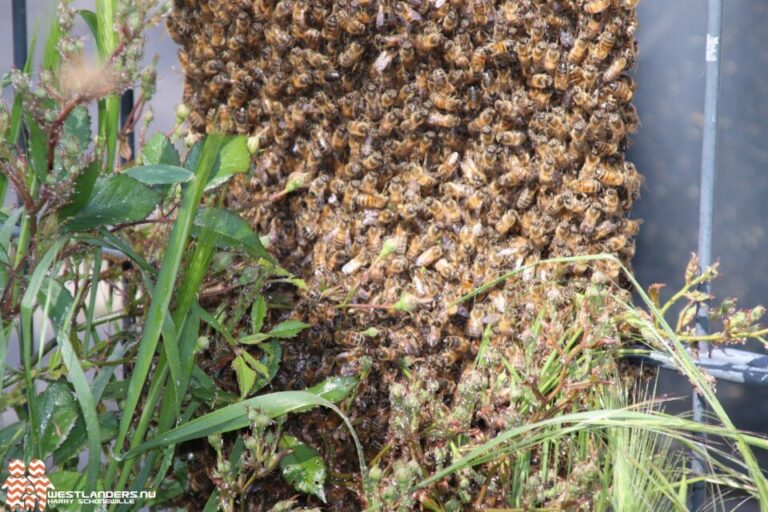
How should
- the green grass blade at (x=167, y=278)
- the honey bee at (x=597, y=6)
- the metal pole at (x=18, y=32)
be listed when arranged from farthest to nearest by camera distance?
the metal pole at (x=18, y=32), the honey bee at (x=597, y=6), the green grass blade at (x=167, y=278)

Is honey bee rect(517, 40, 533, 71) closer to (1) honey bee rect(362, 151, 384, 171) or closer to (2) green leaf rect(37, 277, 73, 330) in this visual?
(1) honey bee rect(362, 151, 384, 171)

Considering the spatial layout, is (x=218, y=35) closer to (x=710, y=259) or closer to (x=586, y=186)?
(x=586, y=186)

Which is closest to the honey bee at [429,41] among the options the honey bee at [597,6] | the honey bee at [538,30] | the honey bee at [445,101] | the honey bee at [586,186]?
the honey bee at [445,101]

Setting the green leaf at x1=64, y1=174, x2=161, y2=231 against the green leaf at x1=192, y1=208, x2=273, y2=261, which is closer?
the green leaf at x1=64, y1=174, x2=161, y2=231

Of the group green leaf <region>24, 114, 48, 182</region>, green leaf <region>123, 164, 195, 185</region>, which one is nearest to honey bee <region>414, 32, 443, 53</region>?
green leaf <region>123, 164, 195, 185</region>

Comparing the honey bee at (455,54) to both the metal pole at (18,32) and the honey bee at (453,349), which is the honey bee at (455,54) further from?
the metal pole at (18,32)
